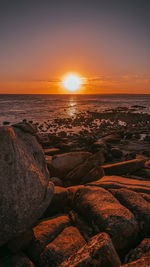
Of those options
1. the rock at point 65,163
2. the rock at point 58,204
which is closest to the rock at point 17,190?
the rock at point 58,204

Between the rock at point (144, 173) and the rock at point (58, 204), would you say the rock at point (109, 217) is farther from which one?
the rock at point (144, 173)

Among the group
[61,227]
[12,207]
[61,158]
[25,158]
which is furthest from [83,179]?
[12,207]

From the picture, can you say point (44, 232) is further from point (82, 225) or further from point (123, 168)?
point (123, 168)

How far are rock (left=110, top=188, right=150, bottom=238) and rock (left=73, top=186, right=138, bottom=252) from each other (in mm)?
165

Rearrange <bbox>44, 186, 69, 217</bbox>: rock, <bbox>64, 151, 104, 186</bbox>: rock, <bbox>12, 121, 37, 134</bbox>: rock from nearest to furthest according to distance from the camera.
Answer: <bbox>44, 186, 69, 217</bbox>: rock, <bbox>12, 121, 37, 134</bbox>: rock, <bbox>64, 151, 104, 186</bbox>: rock

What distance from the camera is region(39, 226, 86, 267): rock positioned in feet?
7.58

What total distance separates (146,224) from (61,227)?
58.8 inches

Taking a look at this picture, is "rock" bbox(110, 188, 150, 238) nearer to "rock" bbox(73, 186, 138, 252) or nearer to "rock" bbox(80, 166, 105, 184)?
"rock" bbox(73, 186, 138, 252)

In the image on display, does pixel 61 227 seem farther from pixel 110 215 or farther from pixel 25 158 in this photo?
pixel 25 158

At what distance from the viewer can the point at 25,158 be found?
Answer: 2.98 m

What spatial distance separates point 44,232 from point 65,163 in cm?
283

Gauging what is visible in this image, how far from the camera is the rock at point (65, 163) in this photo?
5.30 metres

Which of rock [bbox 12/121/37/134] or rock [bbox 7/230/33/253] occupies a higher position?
rock [bbox 12/121/37/134]

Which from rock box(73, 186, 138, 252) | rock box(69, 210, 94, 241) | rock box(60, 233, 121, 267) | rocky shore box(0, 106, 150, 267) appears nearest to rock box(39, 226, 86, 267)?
rocky shore box(0, 106, 150, 267)
